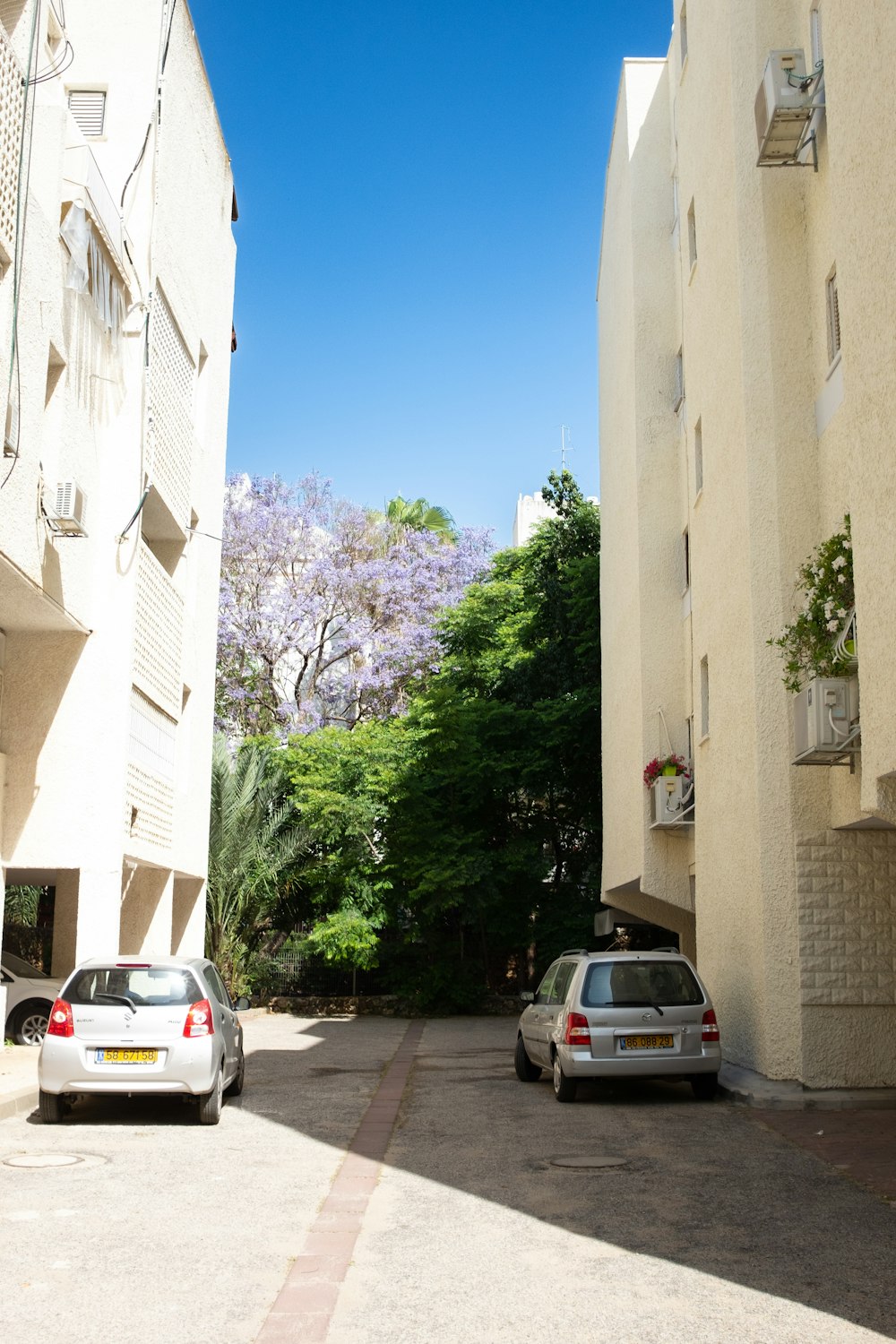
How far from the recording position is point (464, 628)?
35.7 meters

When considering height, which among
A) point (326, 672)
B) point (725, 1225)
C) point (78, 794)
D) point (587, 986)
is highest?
point (326, 672)

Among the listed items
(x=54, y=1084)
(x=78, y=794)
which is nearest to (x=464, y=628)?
(x=78, y=794)

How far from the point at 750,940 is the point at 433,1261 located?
27.4 ft

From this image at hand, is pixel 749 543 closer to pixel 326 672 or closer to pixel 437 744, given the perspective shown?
pixel 437 744

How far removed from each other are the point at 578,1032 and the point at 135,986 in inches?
178

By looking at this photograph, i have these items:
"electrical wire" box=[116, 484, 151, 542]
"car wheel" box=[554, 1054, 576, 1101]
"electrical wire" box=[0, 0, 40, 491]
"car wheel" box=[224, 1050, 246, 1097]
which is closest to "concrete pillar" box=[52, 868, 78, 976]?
"electrical wire" box=[116, 484, 151, 542]

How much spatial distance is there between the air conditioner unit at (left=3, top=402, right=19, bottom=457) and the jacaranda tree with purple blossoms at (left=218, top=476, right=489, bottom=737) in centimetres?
2300

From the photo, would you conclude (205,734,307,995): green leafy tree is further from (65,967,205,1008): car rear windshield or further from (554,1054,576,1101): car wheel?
(65,967,205,1008): car rear windshield

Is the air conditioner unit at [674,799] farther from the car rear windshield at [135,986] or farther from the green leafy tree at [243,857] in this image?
the green leafy tree at [243,857]

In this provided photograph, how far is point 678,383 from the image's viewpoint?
836 inches

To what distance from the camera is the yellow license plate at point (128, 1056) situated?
11258mm

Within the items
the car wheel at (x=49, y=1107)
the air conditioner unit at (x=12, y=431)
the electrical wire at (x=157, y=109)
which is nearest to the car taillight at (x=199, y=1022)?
the car wheel at (x=49, y=1107)

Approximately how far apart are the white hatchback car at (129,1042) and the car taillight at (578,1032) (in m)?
3.62

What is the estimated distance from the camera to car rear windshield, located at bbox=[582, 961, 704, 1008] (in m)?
13.4
